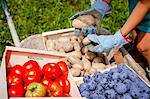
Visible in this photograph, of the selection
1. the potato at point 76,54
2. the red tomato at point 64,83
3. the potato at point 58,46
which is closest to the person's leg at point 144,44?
the potato at point 76,54

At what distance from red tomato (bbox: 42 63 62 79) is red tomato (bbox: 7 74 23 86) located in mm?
214

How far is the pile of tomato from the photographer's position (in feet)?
9.23

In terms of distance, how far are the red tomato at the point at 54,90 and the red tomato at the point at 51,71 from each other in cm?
11

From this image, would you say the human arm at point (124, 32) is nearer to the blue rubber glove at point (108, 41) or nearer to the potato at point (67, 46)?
the blue rubber glove at point (108, 41)

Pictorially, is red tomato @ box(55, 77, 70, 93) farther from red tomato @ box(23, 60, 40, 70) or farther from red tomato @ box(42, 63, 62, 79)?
red tomato @ box(23, 60, 40, 70)

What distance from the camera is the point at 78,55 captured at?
3516 mm

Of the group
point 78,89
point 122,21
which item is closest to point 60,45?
point 78,89

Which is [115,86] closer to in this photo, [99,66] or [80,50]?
[99,66]

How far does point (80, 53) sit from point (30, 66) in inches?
→ 26.7

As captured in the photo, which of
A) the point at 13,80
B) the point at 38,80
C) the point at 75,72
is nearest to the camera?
the point at 13,80

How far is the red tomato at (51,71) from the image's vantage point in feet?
9.91

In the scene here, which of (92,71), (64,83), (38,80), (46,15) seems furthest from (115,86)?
(46,15)

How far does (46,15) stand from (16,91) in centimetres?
206

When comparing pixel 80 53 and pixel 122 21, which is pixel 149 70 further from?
pixel 122 21
